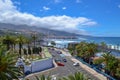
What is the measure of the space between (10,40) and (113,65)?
5228 centimetres

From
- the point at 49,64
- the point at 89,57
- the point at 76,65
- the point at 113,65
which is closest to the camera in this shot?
the point at 113,65

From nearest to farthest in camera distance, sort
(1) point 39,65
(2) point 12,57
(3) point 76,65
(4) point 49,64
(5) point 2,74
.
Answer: (5) point 2,74 < (2) point 12,57 < (1) point 39,65 < (4) point 49,64 < (3) point 76,65

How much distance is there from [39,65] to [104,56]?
21799 millimetres

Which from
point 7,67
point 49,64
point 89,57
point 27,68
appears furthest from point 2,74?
point 89,57

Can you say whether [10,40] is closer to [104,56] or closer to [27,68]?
[27,68]

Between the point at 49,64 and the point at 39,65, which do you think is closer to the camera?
the point at 39,65

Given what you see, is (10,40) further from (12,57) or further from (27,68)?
(12,57)

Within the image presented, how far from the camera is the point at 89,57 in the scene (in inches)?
4158

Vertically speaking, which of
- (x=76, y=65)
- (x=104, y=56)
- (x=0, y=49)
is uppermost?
(x=0, y=49)

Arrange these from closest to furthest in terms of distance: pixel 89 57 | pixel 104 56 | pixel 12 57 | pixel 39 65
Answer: pixel 12 57 → pixel 104 56 → pixel 39 65 → pixel 89 57

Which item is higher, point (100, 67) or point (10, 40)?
point (10, 40)

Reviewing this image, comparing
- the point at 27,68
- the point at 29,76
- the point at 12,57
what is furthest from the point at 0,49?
the point at 27,68

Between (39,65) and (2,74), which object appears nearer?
(2,74)

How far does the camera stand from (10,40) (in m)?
109
